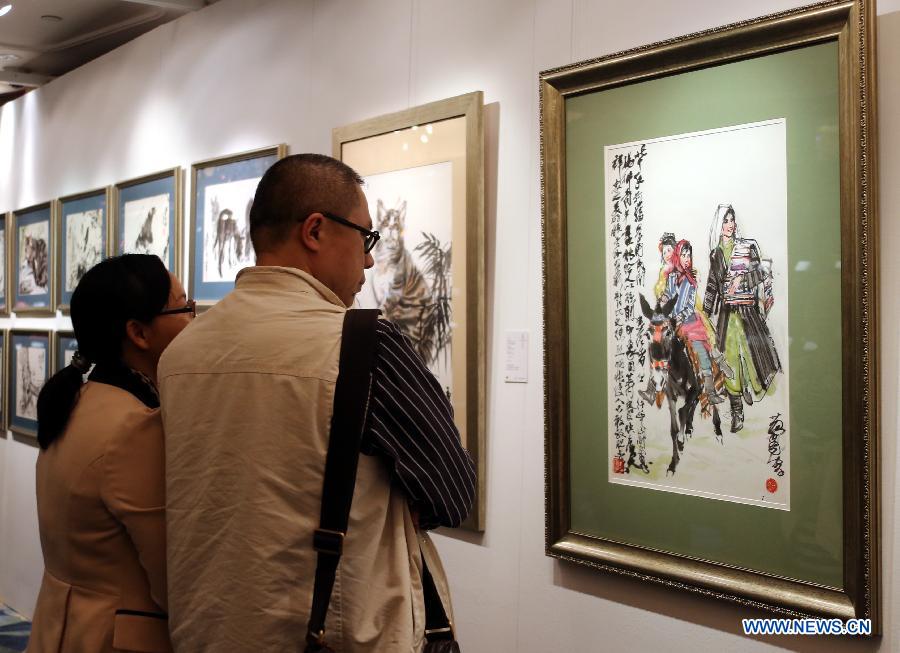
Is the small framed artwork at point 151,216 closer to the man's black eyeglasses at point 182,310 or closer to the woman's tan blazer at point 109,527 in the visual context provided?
the man's black eyeglasses at point 182,310

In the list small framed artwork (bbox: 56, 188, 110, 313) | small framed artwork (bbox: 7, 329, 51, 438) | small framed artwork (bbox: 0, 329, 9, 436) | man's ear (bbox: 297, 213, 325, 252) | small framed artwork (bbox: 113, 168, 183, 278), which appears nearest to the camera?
man's ear (bbox: 297, 213, 325, 252)

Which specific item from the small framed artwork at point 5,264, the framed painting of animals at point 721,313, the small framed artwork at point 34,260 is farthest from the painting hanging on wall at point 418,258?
the small framed artwork at point 5,264

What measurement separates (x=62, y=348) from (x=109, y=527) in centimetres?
377

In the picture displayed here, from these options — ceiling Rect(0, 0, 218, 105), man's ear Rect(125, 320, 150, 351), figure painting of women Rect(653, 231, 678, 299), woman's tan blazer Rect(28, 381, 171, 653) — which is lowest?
woman's tan blazer Rect(28, 381, 171, 653)

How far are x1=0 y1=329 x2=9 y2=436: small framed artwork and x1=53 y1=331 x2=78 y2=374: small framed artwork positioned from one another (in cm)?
84

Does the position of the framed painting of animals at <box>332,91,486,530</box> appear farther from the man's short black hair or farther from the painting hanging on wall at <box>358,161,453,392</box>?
the man's short black hair

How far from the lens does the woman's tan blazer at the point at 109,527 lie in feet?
5.27

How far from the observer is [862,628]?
1.80 m

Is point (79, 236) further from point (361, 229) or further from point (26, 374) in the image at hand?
point (361, 229)

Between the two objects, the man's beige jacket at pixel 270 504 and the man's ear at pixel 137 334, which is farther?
the man's ear at pixel 137 334

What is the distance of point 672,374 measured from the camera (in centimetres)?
213

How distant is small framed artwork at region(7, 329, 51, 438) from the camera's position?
5.20m

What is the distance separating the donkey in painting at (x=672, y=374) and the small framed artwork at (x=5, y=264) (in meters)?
5.05
